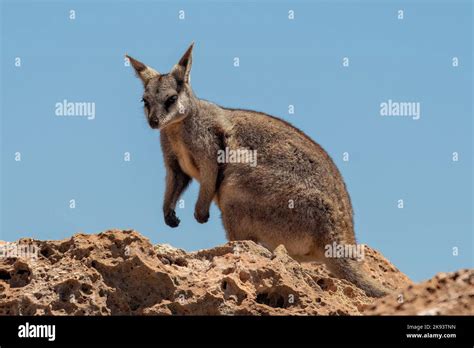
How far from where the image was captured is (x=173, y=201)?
1941 cm

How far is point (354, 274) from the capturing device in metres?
16.9

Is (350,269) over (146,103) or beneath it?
beneath

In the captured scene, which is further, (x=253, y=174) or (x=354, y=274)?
(x=253, y=174)

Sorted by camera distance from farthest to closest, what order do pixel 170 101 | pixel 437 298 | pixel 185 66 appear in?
pixel 185 66, pixel 170 101, pixel 437 298

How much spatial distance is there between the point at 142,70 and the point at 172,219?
330 cm

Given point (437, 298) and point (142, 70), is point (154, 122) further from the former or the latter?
point (437, 298)

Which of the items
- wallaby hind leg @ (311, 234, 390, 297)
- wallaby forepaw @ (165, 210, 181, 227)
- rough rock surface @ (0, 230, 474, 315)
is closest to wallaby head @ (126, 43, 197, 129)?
wallaby forepaw @ (165, 210, 181, 227)

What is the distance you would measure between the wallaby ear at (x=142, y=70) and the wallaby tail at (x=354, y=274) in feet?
18.6

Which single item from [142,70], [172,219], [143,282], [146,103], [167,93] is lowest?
[143,282]

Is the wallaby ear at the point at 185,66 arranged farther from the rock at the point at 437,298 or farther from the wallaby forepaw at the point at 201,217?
the rock at the point at 437,298

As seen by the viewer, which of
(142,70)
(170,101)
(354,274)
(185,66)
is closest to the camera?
(354,274)

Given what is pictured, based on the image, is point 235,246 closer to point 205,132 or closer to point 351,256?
point 351,256

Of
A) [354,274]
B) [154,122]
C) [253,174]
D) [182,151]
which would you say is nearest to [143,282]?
[354,274]

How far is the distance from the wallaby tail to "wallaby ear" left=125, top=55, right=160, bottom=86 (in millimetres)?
5672
